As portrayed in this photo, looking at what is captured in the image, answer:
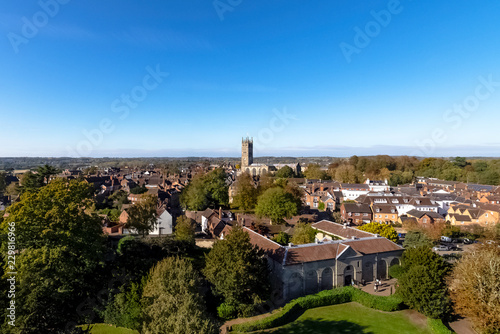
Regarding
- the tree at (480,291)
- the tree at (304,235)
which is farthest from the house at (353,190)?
the tree at (480,291)

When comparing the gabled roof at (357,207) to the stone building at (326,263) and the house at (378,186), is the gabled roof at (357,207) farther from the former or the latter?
the stone building at (326,263)

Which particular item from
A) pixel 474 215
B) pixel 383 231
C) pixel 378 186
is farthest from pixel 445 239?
pixel 378 186

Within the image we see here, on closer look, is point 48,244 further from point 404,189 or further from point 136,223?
point 404,189

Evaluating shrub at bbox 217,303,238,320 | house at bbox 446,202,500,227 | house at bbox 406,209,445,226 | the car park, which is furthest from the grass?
house at bbox 446,202,500,227

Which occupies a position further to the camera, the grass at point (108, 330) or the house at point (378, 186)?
the house at point (378, 186)

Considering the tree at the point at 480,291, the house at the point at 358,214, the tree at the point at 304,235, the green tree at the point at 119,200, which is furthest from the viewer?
the house at the point at 358,214

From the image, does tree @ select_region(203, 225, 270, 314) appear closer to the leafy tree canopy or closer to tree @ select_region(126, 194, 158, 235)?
the leafy tree canopy
